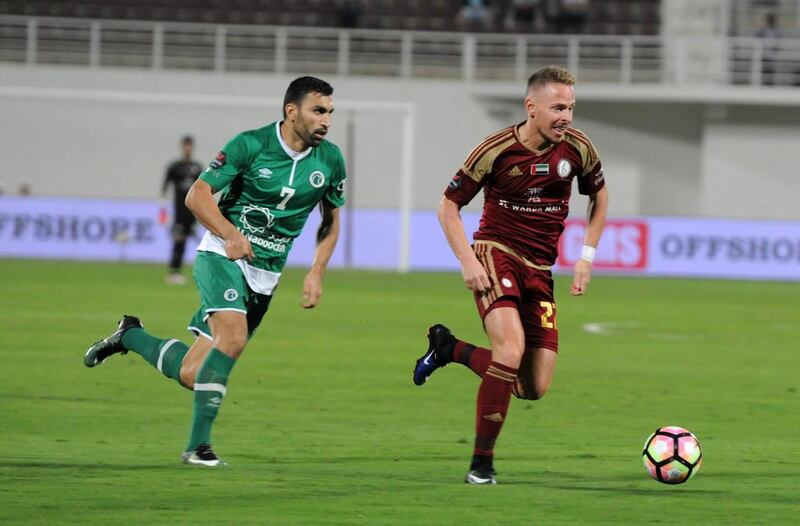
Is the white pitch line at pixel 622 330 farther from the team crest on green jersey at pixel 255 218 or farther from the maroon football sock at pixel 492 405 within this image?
the maroon football sock at pixel 492 405

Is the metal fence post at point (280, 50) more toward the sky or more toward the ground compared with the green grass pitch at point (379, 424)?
more toward the sky

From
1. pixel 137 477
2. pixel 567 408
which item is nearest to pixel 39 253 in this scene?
pixel 567 408

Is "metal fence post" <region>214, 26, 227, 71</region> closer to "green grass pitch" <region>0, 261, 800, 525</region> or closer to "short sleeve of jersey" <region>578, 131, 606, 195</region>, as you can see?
"green grass pitch" <region>0, 261, 800, 525</region>

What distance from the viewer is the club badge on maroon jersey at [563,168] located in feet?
25.4

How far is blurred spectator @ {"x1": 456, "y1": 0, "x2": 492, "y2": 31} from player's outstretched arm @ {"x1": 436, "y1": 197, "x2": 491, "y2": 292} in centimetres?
2611

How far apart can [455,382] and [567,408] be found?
6.14ft

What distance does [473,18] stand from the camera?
3338cm

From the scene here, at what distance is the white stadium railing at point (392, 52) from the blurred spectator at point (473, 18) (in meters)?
0.36

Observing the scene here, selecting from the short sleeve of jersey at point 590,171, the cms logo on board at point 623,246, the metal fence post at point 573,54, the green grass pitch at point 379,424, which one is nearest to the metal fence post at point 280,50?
the metal fence post at point 573,54

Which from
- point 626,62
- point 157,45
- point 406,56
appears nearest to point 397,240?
point 406,56

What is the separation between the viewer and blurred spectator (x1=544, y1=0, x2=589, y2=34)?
33031 mm

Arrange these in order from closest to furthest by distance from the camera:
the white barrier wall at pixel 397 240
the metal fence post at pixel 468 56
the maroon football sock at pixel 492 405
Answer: the maroon football sock at pixel 492 405 < the white barrier wall at pixel 397 240 < the metal fence post at pixel 468 56

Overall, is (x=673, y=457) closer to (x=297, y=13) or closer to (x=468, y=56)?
(x=468, y=56)

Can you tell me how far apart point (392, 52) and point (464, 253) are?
26.8 meters
